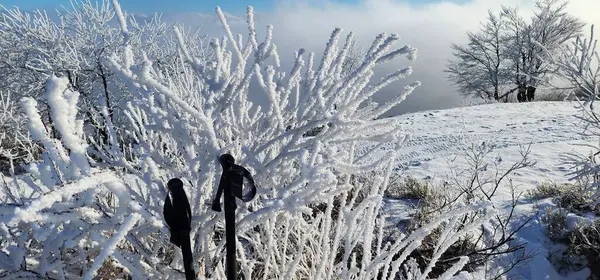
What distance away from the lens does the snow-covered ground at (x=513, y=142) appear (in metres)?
4.10

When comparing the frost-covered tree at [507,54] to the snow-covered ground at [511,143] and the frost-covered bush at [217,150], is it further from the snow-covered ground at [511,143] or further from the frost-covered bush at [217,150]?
the frost-covered bush at [217,150]

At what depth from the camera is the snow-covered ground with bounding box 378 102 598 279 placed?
4102mm

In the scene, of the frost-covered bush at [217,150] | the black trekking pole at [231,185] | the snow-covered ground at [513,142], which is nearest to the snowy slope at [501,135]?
the snow-covered ground at [513,142]

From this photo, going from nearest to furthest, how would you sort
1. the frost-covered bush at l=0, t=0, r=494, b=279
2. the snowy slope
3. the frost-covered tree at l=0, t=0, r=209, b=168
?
the frost-covered bush at l=0, t=0, r=494, b=279, the snowy slope, the frost-covered tree at l=0, t=0, r=209, b=168

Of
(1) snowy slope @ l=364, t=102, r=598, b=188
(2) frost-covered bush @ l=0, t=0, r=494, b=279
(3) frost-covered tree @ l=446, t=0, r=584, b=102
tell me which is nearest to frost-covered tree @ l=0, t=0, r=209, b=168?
(1) snowy slope @ l=364, t=102, r=598, b=188

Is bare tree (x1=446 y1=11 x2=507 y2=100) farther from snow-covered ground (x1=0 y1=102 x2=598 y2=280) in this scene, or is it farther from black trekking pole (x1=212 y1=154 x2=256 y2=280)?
black trekking pole (x1=212 y1=154 x2=256 y2=280)

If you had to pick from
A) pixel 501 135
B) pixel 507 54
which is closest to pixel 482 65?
pixel 507 54

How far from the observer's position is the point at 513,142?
893 cm

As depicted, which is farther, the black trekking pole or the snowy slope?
the snowy slope

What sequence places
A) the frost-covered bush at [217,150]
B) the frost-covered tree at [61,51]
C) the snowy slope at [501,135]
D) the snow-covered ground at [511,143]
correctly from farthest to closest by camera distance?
Result: the frost-covered tree at [61,51] < the snowy slope at [501,135] < the snow-covered ground at [511,143] < the frost-covered bush at [217,150]

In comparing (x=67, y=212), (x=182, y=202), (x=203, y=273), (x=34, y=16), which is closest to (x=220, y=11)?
(x=182, y=202)

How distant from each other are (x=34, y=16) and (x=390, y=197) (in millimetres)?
10156

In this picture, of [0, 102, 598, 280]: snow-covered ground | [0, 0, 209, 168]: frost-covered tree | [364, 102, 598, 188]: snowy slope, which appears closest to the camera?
[0, 102, 598, 280]: snow-covered ground

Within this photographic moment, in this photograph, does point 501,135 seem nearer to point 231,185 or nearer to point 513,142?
point 513,142
